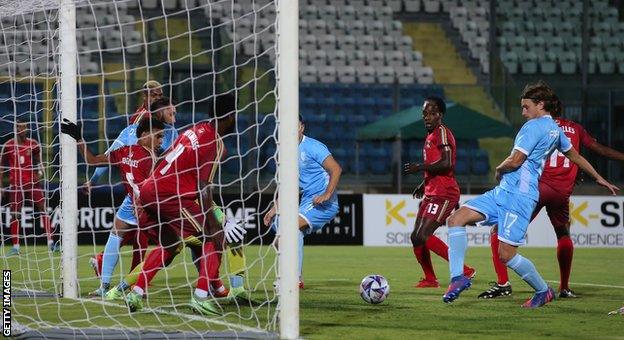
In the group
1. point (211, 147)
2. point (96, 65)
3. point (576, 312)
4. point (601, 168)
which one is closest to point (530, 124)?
point (576, 312)

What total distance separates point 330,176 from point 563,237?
2.27m

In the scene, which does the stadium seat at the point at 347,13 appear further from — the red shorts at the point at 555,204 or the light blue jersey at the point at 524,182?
the light blue jersey at the point at 524,182

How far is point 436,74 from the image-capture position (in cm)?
2844

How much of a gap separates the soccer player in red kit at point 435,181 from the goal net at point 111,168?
159cm

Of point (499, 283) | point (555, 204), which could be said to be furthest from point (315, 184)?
point (555, 204)

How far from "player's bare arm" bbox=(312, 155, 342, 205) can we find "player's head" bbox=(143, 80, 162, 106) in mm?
1686

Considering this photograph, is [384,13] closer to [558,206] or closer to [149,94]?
[558,206]

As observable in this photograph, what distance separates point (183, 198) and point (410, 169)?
2725 millimetres

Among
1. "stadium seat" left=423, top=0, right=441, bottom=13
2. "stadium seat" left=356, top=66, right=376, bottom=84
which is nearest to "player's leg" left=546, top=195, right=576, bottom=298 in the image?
"stadium seat" left=356, top=66, right=376, bottom=84

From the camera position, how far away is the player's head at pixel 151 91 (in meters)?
9.95

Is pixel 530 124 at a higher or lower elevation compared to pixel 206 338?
higher

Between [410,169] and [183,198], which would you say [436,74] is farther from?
[183,198]

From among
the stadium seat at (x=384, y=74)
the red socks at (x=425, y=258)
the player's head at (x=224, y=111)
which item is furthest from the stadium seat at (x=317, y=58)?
the player's head at (x=224, y=111)

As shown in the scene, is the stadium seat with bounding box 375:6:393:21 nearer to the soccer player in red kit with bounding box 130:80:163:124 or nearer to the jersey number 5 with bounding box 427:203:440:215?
the jersey number 5 with bounding box 427:203:440:215
